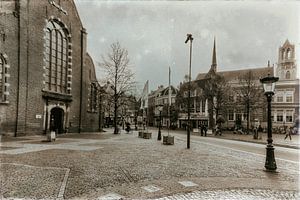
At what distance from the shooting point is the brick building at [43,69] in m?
20.9

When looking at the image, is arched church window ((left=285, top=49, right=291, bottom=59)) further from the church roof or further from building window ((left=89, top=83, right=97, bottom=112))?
building window ((left=89, top=83, right=97, bottom=112))

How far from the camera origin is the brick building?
20.9 meters

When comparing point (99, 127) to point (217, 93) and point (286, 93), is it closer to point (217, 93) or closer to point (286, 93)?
point (217, 93)

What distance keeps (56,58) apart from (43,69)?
10.2 ft

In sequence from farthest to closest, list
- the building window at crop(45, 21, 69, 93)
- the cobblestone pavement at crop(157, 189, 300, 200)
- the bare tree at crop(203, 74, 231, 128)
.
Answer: the bare tree at crop(203, 74, 231, 128) < the building window at crop(45, 21, 69, 93) < the cobblestone pavement at crop(157, 189, 300, 200)

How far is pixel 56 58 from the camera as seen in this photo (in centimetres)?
2742

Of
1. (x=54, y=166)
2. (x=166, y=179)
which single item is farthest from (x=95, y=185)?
(x=54, y=166)

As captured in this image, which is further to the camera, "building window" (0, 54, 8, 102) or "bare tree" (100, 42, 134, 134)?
"bare tree" (100, 42, 134, 134)

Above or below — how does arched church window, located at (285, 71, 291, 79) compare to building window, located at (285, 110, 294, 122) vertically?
above

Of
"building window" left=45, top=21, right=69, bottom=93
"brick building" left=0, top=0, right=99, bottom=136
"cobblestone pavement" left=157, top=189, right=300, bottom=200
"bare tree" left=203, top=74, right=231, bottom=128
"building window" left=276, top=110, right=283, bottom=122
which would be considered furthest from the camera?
"building window" left=276, top=110, right=283, bottom=122

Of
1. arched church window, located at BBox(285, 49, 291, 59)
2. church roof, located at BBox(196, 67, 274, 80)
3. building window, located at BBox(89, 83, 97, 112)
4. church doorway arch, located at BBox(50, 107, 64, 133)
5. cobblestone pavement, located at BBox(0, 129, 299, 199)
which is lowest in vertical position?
cobblestone pavement, located at BBox(0, 129, 299, 199)

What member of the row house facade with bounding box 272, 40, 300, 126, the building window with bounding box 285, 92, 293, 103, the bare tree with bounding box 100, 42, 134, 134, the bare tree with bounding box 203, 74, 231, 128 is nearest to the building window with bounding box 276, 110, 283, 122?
the row house facade with bounding box 272, 40, 300, 126

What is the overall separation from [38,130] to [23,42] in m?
7.81

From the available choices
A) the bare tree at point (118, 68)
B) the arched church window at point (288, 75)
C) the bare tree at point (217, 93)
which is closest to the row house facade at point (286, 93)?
the arched church window at point (288, 75)
